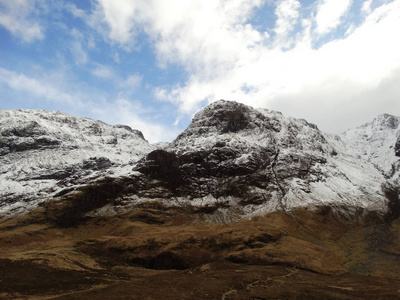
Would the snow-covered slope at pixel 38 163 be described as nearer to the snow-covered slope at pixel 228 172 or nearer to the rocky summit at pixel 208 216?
the snow-covered slope at pixel 228 172

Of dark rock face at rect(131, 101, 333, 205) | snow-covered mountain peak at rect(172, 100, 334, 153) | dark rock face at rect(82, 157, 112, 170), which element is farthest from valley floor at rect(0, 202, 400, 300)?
dark rock face at rect(82, 157, 112, 170)

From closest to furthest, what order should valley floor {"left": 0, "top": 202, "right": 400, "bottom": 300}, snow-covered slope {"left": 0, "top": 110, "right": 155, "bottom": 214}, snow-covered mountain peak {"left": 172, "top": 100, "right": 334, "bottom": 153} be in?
valley floor {"left": 0, "top": 202, "right": 400, "bottom": 300}, snow-covered slope {"left": 0, "top": 110, "right": 155, "bottom": 214}, snow-covered mountain peak {"left": 172, "top": 100, "right": 334, "bottom": 153}

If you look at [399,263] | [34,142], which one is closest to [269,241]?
[399,263]

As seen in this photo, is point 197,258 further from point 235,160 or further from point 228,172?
point 235,160

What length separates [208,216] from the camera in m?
102

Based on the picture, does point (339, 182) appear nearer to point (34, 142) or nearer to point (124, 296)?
point (124, 296)

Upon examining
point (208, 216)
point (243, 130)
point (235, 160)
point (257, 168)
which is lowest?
point (208, 216)

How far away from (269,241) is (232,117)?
9346 centimetres

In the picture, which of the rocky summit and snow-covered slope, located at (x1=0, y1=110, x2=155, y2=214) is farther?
snow-covered slope, located at (x1=0, y1=110, x2=155, y2=214)

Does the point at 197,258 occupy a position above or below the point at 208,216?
below

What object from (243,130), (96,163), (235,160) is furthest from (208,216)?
(96,163)

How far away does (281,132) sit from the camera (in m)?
155

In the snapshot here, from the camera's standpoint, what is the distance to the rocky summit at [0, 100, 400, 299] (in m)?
47.1

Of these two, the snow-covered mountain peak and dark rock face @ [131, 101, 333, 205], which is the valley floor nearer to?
dark rock face @ [131, 101, 333, 205]
